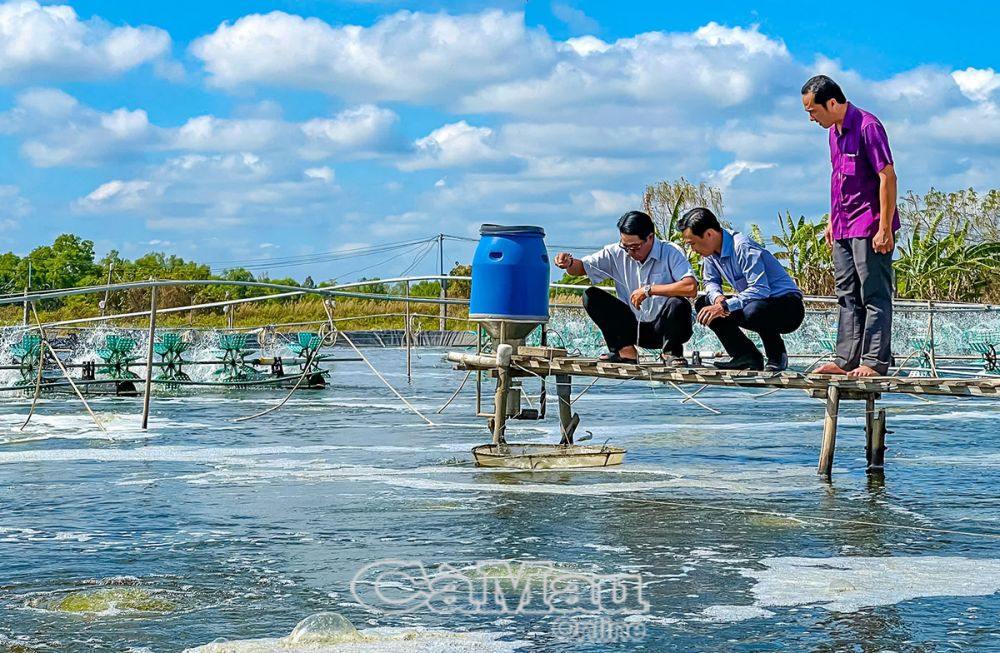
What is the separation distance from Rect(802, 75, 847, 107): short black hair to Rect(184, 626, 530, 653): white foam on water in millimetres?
4427

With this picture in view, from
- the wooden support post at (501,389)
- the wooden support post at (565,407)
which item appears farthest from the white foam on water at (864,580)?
the wooden support post at (565,407)

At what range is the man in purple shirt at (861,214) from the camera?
775 centimetres

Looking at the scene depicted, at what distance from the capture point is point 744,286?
28.5 ft

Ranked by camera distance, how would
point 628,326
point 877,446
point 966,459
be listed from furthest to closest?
point 966,459 < point 877,446 < point 628,326

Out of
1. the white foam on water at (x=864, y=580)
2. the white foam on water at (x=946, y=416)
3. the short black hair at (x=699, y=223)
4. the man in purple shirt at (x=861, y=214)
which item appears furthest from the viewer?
the white foam on water at (x=946, y=416)

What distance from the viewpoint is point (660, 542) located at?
6.68 meters

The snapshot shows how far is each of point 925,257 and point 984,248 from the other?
1.85 metres

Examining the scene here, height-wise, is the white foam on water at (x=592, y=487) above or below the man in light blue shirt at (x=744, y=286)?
below

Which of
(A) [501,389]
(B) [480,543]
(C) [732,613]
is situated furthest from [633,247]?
(C) [732,613]

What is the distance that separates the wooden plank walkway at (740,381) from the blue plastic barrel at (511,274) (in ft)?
0.95

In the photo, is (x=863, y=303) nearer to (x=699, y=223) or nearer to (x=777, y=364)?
(x=777, y=364)

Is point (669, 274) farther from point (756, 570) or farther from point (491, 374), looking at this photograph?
point (756, 570)

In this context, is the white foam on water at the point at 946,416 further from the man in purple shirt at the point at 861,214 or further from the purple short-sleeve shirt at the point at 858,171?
the purple short-sleeve shirt at the point at 858,171

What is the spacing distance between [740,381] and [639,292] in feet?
2.87
